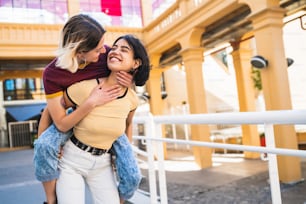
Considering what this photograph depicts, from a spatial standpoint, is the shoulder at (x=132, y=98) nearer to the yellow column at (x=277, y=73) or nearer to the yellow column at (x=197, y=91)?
the yellow column at (x=277, y=73)

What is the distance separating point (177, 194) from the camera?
18.1ft

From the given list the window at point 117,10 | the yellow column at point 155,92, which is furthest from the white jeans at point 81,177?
the yellow column at point 155,92

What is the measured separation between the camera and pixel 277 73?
5082 mm

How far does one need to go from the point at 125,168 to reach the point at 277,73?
4501 mm

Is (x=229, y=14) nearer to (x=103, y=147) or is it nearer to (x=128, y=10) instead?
(x=128, y=10)

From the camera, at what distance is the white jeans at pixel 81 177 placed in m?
1.13

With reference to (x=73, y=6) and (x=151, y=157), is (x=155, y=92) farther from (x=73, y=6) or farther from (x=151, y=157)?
(x=151, y=157)

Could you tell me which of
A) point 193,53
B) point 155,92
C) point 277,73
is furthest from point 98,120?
point 155,92

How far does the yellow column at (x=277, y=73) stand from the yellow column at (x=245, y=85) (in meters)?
3.31

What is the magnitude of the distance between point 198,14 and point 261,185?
384 cm

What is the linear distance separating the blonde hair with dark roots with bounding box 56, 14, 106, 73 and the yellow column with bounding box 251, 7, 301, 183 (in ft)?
15.1

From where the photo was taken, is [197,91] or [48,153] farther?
[197,91]

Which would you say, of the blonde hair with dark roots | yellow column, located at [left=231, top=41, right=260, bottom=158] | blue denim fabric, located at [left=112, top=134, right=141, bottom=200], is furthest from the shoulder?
yellow column, located at [left=231, top=41, right=260, bottom=158]

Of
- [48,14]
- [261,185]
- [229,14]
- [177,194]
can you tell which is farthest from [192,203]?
[48,14]
